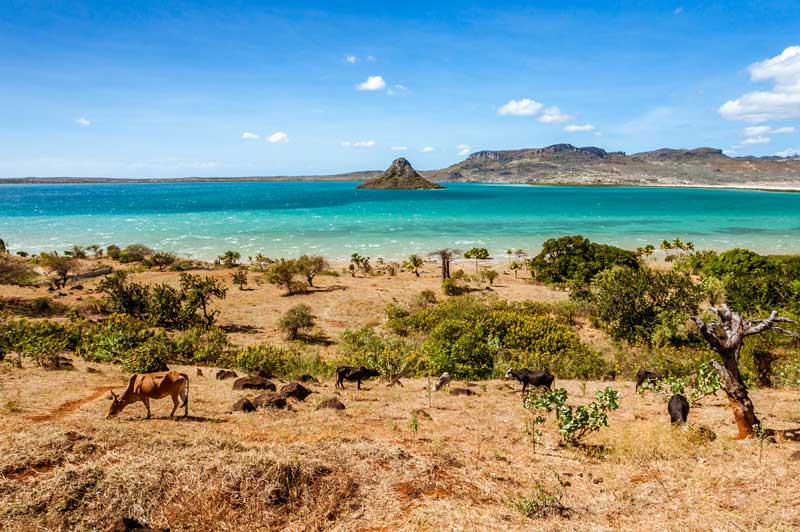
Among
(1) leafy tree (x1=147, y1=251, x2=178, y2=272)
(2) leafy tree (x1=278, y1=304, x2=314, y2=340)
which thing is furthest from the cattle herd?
(1) leafy tree (x1=147, y1=251, x2=178, y2=272)

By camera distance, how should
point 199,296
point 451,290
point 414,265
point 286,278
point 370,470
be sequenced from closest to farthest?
point 370,470 → point 199,296 → point 451,290 → point 286,278 → point 414,265

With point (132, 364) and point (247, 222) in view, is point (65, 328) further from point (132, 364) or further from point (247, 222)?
point (247, 222)

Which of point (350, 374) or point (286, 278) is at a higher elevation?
point (286, 278)

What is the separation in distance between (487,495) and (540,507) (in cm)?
86

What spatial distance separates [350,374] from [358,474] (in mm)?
7507

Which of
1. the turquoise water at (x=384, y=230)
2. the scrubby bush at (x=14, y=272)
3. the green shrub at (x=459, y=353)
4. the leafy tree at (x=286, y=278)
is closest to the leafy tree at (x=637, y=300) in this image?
the green shrub at (x=459, y=353)

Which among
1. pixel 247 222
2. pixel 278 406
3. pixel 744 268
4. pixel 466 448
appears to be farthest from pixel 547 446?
pixel 247 222

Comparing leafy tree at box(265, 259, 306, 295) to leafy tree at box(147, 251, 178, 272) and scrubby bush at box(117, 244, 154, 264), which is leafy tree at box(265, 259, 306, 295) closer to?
leafy tree at box(147, 251, 178, 272)

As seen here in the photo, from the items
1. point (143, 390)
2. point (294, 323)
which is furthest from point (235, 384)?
point (294, 323)

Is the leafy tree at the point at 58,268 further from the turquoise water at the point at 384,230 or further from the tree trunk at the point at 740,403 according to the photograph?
the tree trunk at the point at 740,403

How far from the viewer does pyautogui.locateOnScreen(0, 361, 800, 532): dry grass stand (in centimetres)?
619

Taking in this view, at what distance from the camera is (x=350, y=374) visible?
14734 millimetres

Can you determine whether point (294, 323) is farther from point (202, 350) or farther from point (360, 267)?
point (360, 267)

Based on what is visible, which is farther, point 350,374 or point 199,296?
point 199,296
